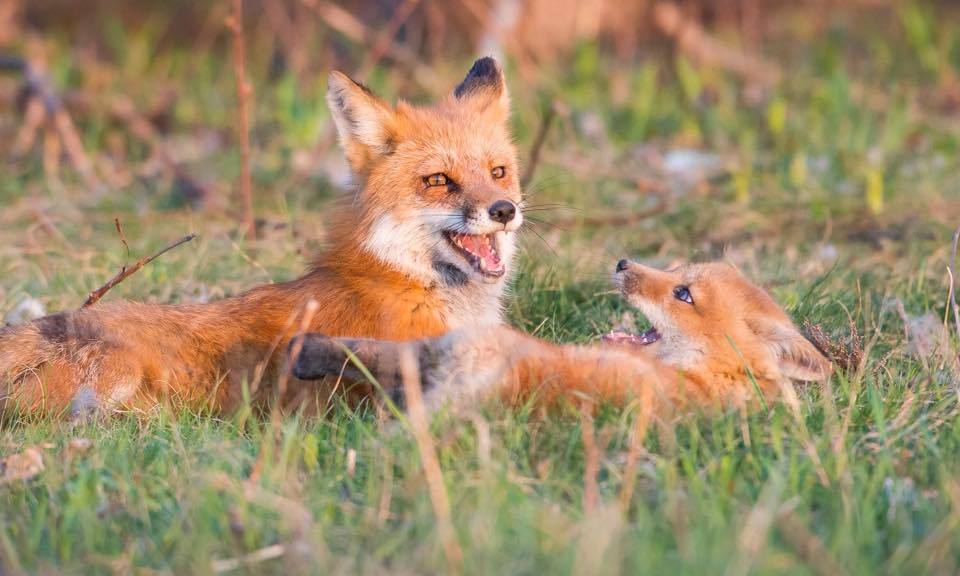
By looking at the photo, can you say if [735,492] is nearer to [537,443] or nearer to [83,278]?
[537,443]

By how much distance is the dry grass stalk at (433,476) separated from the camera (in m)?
2.92

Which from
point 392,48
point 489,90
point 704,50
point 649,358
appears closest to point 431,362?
point 649,358

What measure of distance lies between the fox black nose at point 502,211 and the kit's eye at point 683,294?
30.6 inches

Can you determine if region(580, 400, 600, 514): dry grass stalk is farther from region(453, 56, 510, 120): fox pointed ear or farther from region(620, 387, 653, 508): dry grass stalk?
region(453, 56, 510, 120): fox pointed ear

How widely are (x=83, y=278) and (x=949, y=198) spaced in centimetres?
551

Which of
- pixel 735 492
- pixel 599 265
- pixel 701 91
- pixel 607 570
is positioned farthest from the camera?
pixel 701 91

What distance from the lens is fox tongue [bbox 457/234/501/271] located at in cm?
505

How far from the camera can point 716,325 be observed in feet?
14.4

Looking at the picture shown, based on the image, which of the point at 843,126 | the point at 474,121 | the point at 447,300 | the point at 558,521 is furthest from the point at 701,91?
the point at 558,521

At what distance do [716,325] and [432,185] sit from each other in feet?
4.96

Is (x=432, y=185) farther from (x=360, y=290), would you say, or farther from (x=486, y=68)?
(x=486, y=68)

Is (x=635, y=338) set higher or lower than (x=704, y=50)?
lower

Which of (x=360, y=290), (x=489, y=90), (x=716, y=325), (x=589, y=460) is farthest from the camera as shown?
(x=489, y=90)

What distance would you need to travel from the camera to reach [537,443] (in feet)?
12.1
